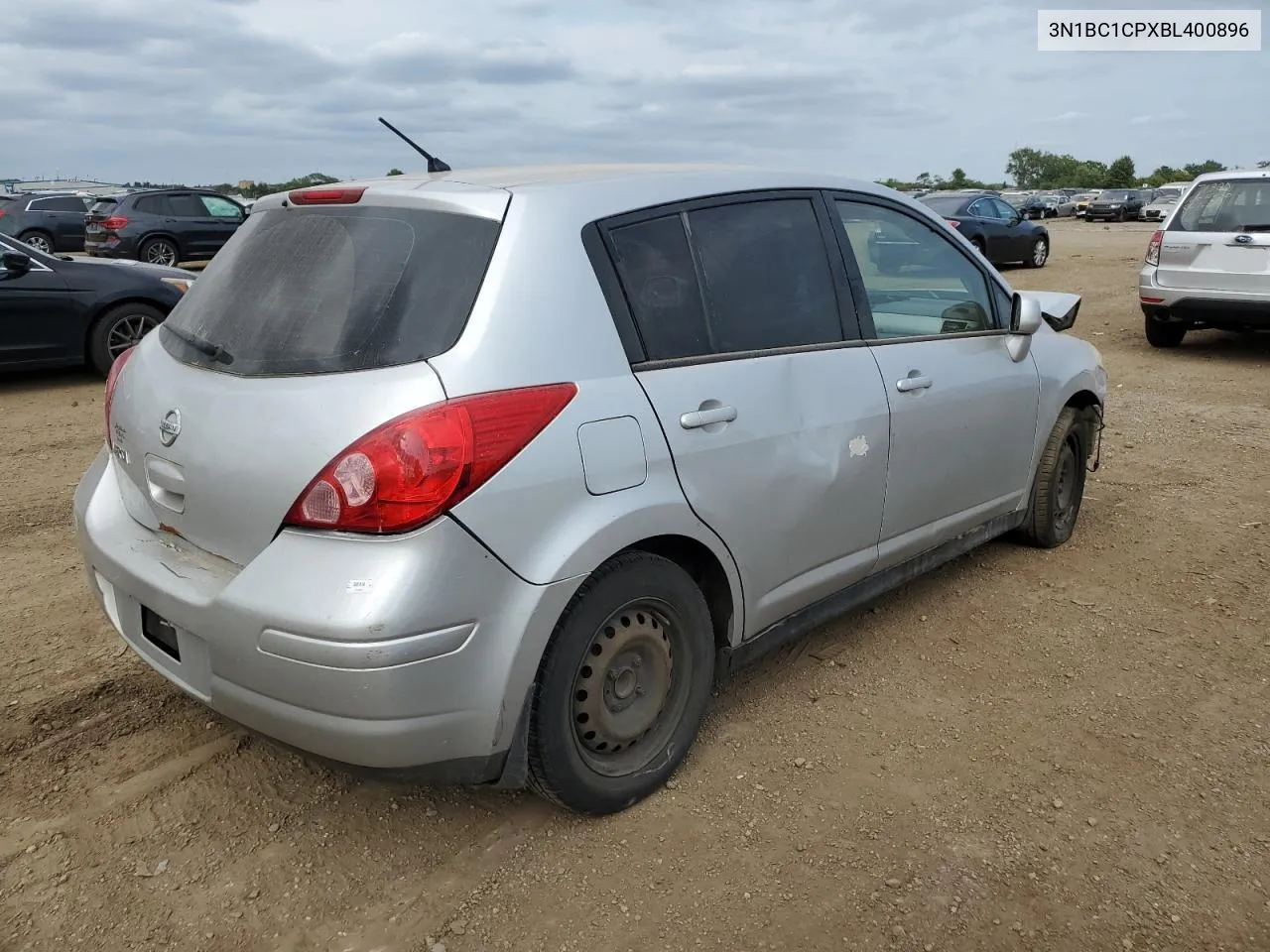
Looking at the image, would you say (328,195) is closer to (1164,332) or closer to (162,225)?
(1164,332)

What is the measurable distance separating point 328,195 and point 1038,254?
1911 centimetres

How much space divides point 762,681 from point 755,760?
53cm

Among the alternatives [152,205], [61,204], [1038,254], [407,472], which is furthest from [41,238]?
[407,472]

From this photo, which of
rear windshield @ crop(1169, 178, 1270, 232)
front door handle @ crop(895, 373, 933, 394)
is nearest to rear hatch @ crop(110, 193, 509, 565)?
front door handle @ crop(895, 373, 933, 394)

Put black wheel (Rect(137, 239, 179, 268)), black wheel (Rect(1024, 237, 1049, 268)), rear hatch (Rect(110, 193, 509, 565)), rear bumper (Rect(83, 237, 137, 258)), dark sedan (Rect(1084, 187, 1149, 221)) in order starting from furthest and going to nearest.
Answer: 1. dark sedan (Rect(1084, 187, 1149, 221))
2. black wheel (Rect(1024, 237, 1049, 268))
3. black wheel (Rect(137, 239, 179, 268))
4. rear bumper (Rect(83, 237, 137, 258))
5. rear hatch (Rect(110, 193, 509, 565))

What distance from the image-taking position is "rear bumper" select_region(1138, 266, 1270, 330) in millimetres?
9047

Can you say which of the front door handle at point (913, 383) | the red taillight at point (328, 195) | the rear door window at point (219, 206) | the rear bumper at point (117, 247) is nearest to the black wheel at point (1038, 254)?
the rear door window at point (219, 206)

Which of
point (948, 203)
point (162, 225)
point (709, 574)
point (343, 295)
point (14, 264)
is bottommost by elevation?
point (709, 574)

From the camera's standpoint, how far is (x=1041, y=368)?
14.1 feet

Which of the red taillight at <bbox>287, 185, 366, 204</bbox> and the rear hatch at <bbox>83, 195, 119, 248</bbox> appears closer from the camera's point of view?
the red taillight at <bbox>287, 185, 366, 204</bbox>

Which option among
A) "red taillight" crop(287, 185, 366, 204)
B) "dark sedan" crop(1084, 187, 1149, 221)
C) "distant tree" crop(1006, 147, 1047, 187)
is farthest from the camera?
"distant tree" crop(1006, 147, 1047, 187)

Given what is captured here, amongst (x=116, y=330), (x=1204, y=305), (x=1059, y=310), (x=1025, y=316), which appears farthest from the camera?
(x=1204, y=305)

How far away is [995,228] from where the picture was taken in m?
18.9

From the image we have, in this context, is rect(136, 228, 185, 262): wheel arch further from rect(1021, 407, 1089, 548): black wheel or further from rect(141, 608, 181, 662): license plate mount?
rect(141, 608, 181, 662): license plate mount
